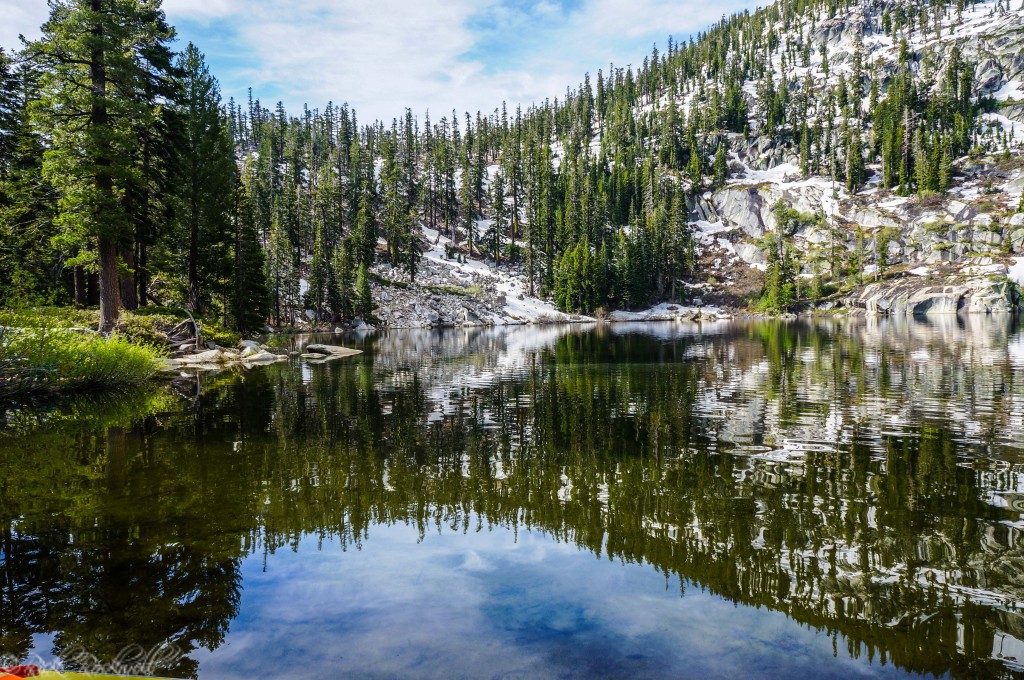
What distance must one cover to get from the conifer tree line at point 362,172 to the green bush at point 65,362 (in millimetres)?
3451

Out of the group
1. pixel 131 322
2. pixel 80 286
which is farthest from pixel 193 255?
pixel 131 322

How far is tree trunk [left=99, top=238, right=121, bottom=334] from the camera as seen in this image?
27.2 m

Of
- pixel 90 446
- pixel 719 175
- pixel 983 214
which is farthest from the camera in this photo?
pixel 719 175

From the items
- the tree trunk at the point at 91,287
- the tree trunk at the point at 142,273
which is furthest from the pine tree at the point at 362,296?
the tree trunk at the point at 142,273

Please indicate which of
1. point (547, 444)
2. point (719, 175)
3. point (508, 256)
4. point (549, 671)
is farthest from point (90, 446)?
point (719, 175)

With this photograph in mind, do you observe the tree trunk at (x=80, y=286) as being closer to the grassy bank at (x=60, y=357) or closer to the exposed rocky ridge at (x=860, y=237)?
the grassy bank at (x=60, y=357)

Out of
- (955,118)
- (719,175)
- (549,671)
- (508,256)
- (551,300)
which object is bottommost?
(549,671)

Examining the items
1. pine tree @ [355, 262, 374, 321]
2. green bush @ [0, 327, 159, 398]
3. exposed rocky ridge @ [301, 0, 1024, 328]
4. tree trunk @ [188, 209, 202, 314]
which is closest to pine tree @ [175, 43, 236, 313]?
tree trunk @ [188, 209, 202, 314]

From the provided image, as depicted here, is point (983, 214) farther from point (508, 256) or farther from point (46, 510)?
point (46, 510)

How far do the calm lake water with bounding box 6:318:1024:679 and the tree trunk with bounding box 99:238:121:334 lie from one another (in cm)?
1051

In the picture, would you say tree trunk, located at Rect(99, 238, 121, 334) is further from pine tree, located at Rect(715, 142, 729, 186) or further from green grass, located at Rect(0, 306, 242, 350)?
pine tree, located at Rect(715, 142, 729, 186)

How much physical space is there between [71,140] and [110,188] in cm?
256

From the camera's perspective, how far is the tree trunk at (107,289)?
27172 mm

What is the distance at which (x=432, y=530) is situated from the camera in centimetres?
927
